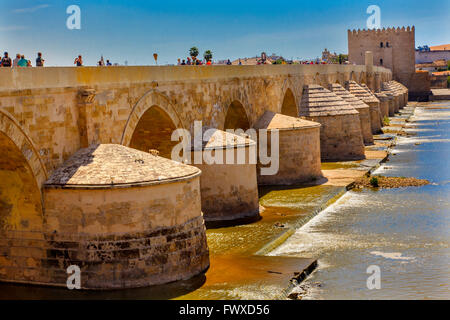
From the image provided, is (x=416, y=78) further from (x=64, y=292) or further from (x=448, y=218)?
(x=64, y=292)

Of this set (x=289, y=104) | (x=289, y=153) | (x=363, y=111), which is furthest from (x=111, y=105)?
(x=363, y=111)

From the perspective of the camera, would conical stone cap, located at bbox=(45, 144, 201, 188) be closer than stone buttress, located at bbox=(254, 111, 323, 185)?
Yes

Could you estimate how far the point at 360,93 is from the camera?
45875 millimetres

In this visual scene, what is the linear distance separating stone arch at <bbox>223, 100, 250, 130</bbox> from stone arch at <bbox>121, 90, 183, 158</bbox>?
5.72m

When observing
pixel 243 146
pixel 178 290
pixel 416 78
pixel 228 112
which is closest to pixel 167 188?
pixel 178 290

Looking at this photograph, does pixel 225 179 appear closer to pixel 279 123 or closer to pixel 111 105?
pixel 111 105

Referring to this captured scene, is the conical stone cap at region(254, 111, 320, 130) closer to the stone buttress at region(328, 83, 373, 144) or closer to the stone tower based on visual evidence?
the stone buttress at region(328, 83, 373, 144)

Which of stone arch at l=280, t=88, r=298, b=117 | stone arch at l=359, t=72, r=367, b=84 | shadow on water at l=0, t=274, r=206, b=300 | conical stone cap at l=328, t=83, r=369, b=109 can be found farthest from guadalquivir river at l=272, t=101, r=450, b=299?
stone arch at l=359, t=72, r=367, b=84

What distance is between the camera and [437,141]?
41438mm

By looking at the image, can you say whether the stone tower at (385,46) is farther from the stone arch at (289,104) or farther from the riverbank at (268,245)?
the riverbank at (268,245)

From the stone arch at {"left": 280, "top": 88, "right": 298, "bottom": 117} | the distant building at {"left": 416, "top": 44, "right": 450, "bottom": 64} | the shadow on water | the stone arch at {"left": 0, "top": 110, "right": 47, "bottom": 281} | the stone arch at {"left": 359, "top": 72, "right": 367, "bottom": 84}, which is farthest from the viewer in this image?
the distant building at {"left": 416, "top": 44, "right": 450, "bottom": 64}

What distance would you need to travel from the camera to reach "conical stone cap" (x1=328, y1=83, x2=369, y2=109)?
39.5m

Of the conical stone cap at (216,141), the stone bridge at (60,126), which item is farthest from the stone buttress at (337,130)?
the stone bridge at (60,126)
